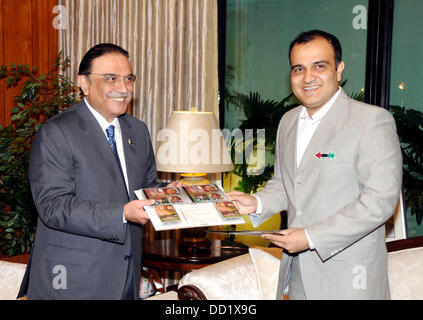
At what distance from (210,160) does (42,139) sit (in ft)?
5.50

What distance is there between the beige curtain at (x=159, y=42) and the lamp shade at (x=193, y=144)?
94 cm

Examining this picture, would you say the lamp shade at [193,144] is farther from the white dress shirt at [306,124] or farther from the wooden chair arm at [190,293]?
the white dress shirt at [306,124]

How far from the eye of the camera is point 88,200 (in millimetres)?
2197

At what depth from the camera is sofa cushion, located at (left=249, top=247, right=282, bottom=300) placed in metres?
2.64

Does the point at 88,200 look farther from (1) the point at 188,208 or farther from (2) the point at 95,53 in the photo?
(2) the point at 95,53

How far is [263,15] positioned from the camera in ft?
15.4

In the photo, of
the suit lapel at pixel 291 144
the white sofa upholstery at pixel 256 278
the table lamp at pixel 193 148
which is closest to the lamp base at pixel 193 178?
the table lamp at pixel 193 148

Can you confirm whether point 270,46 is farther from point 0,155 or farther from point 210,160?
point 0,155

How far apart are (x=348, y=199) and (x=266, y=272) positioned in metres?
0.86

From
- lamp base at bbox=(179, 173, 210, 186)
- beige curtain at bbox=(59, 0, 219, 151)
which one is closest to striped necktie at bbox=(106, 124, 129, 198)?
lamp base at bbox=(179, 173, 210, 186)

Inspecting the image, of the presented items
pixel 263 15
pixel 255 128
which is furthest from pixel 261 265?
pixel 263 15

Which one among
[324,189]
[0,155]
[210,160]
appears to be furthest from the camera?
[0,155]

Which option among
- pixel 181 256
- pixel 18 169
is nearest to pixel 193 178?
pixel 181 256

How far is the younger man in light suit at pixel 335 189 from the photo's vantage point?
75.5 inches
